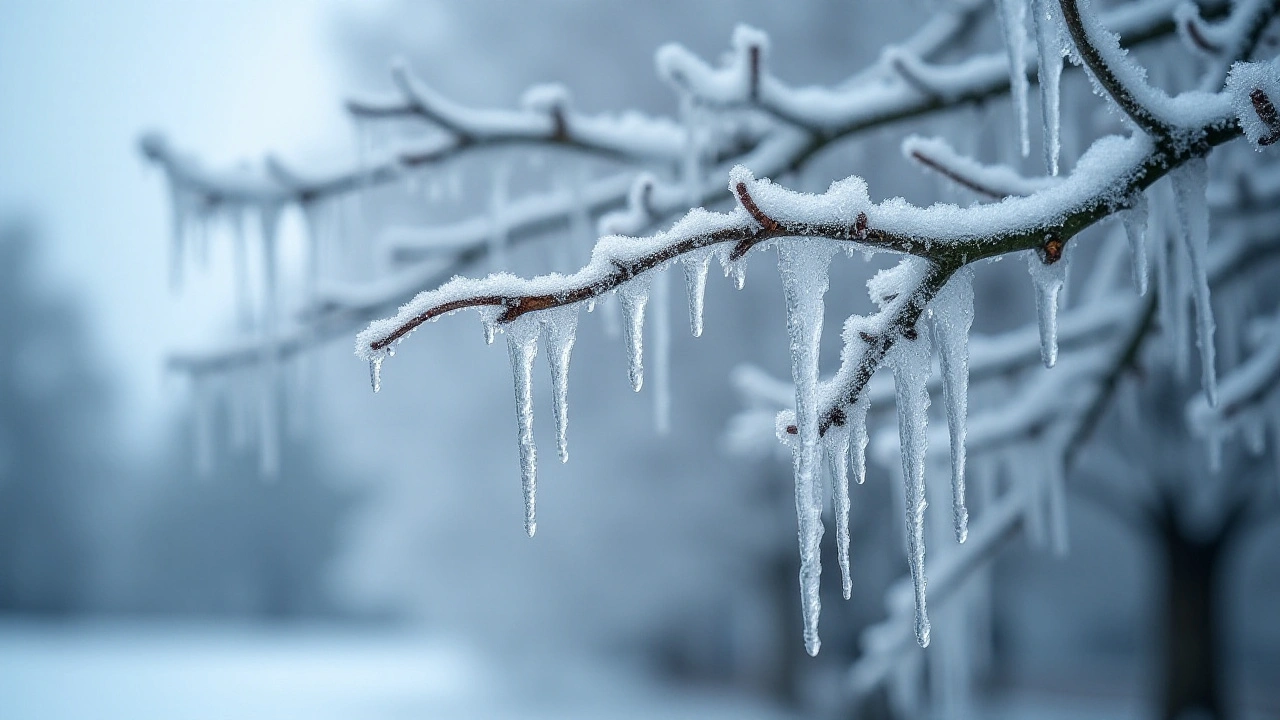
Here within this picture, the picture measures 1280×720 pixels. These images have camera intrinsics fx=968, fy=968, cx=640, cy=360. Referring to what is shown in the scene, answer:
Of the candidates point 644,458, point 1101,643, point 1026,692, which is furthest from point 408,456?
point 1101,643

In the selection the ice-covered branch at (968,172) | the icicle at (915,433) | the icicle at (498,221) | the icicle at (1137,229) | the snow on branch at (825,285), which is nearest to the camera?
the snow on branch at (825,285)

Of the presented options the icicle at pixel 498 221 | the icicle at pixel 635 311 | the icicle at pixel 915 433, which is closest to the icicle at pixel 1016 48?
the icicle at pixel 915 433

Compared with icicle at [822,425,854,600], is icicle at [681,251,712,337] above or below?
above

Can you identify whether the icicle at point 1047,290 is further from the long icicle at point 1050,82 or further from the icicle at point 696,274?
the icicle at point 696,274

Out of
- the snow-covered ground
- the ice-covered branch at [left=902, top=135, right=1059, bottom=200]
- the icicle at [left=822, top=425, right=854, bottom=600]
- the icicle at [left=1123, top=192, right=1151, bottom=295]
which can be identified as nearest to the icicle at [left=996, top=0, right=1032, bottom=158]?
the ice-covered branch at [left=902, top=135, right=1059, bottom=200]

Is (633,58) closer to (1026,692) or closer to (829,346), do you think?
(829,346)

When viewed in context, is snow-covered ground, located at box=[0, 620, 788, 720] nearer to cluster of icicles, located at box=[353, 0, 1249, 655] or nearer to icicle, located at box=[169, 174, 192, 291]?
icicle, located at box=[169, 174, 192, 291]
